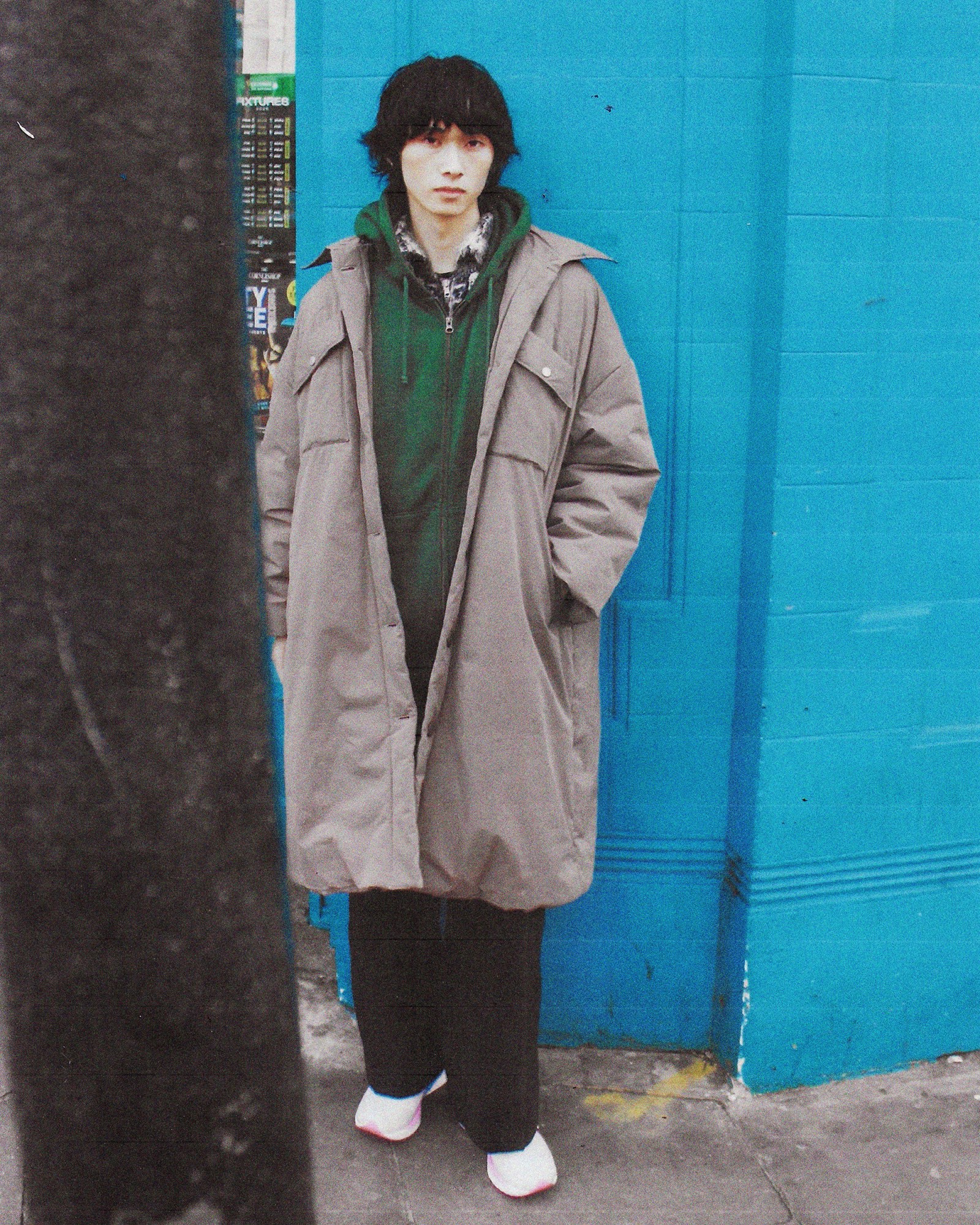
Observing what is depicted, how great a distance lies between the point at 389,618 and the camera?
2.59 meters

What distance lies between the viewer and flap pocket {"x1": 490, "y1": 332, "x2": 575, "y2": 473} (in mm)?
2543

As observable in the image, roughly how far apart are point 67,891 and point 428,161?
180 centimetres

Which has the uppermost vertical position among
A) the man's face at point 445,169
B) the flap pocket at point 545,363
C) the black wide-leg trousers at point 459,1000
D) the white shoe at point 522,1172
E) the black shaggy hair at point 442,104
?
the black shaggy hair at point 442,104

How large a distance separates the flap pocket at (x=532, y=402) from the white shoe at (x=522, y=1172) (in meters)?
1.52

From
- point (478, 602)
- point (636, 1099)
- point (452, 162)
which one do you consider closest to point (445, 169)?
point (452, 162)

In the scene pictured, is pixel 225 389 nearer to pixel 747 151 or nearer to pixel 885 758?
pixel 747 151

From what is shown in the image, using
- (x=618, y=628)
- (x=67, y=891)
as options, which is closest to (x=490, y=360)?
(x=618, y=628)

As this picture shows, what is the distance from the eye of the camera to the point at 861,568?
3047 mm

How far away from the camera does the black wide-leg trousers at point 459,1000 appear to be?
2869 mm

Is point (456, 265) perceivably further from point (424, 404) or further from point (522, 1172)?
point (522, 1172)

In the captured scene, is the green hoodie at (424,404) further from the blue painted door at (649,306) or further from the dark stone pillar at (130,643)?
the dark stone pillar at (130,643)

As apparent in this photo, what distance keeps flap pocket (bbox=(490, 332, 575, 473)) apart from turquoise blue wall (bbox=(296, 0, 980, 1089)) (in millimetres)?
537

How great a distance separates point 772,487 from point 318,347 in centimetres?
107

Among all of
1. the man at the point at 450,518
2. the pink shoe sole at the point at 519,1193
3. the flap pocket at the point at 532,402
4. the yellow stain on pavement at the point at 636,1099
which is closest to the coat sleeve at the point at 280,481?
the man at the point at 450,518
